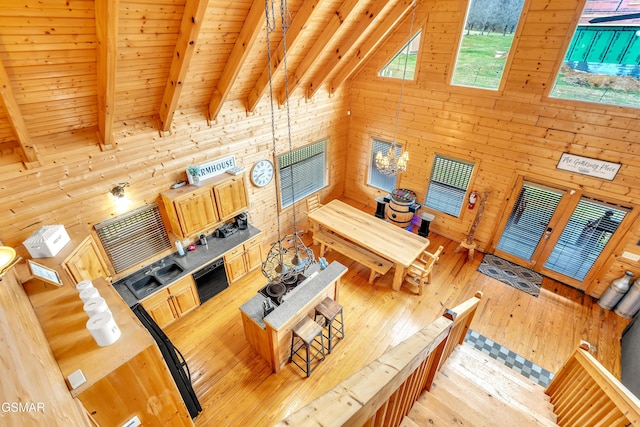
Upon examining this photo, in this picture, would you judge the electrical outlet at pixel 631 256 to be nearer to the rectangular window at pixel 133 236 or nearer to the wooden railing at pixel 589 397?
the wooden railing at pixel 589 397

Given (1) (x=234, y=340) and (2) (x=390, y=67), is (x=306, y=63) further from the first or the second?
(1) (x=234, y=340)

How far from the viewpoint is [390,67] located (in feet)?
20.8

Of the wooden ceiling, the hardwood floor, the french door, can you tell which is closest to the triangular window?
the wooden ceiling

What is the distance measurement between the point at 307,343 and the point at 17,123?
3.94m

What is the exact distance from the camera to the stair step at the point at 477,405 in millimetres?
2486

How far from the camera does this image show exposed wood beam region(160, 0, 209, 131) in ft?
8.91

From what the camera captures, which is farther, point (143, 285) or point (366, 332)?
point (366, 332)

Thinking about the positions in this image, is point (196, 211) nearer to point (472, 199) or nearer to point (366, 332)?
point (366, 332)

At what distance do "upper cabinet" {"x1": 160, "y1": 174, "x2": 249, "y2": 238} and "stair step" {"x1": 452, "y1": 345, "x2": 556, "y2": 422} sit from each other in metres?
3.94

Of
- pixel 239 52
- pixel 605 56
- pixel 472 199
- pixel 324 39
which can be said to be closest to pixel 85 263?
pixel 239 52

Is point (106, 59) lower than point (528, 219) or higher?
higher

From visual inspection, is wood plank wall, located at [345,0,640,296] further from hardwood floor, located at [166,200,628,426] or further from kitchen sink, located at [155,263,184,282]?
kitchen sink, located at [155,263,184,282]

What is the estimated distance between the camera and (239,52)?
12.0 feet

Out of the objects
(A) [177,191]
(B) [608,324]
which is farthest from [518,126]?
(A) [177,191]
